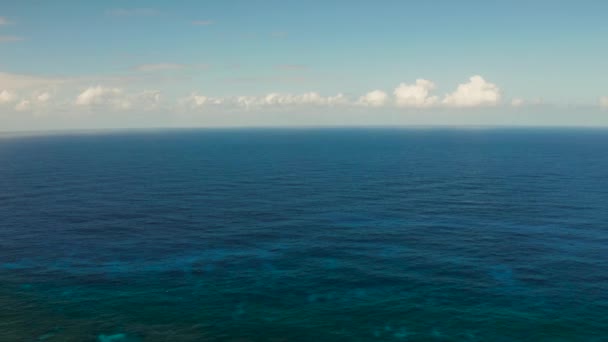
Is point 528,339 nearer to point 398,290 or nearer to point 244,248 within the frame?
point 398,290

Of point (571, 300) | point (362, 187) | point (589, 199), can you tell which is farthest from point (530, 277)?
point (362, 187)

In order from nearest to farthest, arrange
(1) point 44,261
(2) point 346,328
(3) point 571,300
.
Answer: (2) point 346,328 < (3) point 571,300 < (1) point 44,261

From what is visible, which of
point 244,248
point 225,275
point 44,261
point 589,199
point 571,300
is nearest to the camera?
point 571,300

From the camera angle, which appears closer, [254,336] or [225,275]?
[254,336]

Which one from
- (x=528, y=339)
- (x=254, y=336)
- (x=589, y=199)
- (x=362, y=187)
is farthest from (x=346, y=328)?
(x=589, y=199)

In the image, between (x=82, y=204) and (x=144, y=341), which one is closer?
(x=144, y=341)

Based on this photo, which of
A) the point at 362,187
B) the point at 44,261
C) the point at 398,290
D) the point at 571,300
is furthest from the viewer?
the point at 362,187

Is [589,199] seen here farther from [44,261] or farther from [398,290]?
[44,261]

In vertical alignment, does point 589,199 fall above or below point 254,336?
above

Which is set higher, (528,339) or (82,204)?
(82,204)
